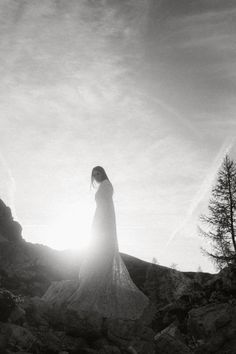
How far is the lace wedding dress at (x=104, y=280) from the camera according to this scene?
6.61m

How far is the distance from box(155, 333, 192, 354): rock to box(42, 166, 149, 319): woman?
2.05ft

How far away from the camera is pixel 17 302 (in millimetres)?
6883

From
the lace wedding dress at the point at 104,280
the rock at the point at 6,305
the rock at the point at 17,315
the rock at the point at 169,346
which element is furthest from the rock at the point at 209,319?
the rock at the point at 6,305

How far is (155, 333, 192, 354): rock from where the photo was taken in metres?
6.12

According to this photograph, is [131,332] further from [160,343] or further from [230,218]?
[230,218]

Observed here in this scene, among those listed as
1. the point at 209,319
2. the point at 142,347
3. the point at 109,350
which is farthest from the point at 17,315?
the point at 209,319

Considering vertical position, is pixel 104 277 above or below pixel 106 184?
below

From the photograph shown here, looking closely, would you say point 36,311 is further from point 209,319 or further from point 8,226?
point 8,226

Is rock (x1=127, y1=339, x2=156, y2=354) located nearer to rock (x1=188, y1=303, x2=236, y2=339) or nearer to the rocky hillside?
the rocky hillside

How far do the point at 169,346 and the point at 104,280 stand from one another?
180 cm

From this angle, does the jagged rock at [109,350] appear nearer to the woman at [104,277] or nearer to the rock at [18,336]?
the woman at [104,277]

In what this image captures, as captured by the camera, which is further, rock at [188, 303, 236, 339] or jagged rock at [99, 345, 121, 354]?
rock at [188, 303, 236, 339]

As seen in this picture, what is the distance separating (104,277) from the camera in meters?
7.21

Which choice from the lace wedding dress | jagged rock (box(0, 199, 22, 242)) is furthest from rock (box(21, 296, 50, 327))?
jagged rock (box(0, 199, 22, 242))
